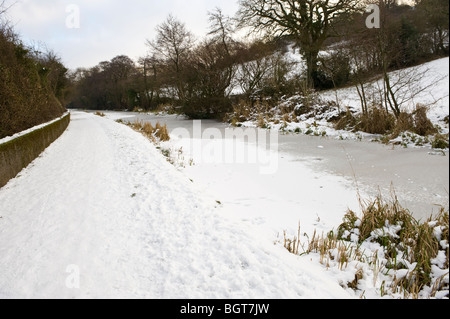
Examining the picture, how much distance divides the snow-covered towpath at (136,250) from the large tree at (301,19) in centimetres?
1478

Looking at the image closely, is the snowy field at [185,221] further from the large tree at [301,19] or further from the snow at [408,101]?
the large tree at [301,19]

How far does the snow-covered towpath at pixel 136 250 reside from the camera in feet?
6.17

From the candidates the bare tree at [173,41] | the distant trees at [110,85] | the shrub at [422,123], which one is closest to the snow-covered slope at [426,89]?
the shrub at [422,123]

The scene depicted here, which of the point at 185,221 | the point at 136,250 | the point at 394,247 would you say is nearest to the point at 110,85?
the point at 185,221

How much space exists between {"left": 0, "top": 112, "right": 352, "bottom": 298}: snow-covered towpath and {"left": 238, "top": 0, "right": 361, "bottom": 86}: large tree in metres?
14.8

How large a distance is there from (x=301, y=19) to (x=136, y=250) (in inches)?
771

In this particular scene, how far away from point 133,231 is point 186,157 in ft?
13.1

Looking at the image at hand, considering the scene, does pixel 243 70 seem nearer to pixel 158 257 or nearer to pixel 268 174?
pixel 268 174

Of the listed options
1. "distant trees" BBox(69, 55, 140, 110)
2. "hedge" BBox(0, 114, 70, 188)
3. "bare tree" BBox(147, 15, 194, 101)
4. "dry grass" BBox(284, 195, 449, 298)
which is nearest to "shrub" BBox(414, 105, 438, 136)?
"dry grass" BBox(284, 195, 449, 298)

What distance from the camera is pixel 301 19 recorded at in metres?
17.5

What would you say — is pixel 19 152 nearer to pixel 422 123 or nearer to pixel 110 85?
pixel 422 123

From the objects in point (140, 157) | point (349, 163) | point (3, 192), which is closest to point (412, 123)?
point (349, 163)

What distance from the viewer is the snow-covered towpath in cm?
188
